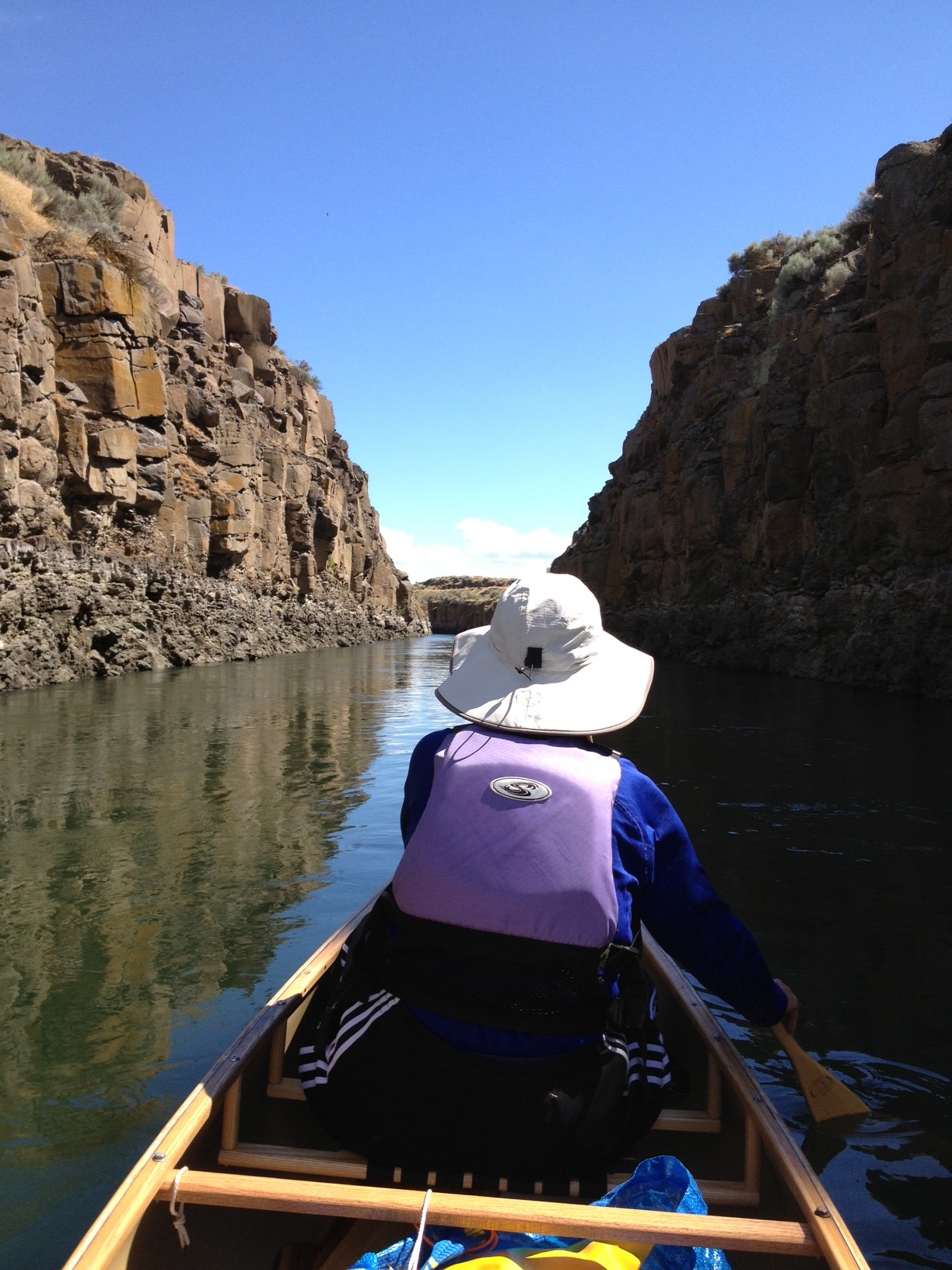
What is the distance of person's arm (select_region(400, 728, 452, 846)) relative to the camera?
8.57 ft

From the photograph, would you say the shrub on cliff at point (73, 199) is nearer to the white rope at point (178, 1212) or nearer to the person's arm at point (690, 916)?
the person's arm at point (690, 916)

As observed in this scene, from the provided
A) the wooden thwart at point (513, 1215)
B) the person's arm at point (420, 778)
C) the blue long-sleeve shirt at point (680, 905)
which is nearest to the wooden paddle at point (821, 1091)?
the blue long-sleeve shirt at point (680, 905)

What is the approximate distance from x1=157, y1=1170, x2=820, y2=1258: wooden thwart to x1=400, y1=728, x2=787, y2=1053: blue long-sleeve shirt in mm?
624

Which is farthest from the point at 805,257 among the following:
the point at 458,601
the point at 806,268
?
the point at 458,601

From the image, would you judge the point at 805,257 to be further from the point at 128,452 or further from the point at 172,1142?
the point at 172,1142

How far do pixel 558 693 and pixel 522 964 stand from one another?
744 mm

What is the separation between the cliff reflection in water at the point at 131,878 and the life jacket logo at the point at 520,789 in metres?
2.21

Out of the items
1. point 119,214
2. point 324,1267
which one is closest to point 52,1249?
point 324,1267

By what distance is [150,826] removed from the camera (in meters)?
7.82

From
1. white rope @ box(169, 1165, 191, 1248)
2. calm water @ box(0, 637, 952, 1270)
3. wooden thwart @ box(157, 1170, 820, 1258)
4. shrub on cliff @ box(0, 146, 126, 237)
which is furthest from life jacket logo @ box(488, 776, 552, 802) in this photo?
shrub on cliff @ box(0, 146, 126, 237)

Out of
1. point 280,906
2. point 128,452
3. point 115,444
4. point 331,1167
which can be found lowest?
point 280,906

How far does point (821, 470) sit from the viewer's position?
30.2m

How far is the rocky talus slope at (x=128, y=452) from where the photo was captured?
853 inches

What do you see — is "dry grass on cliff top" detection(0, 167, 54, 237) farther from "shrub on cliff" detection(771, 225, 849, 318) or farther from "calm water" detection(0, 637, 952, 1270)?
"shrub on cliff" detection(771, 225, 849, 318)
